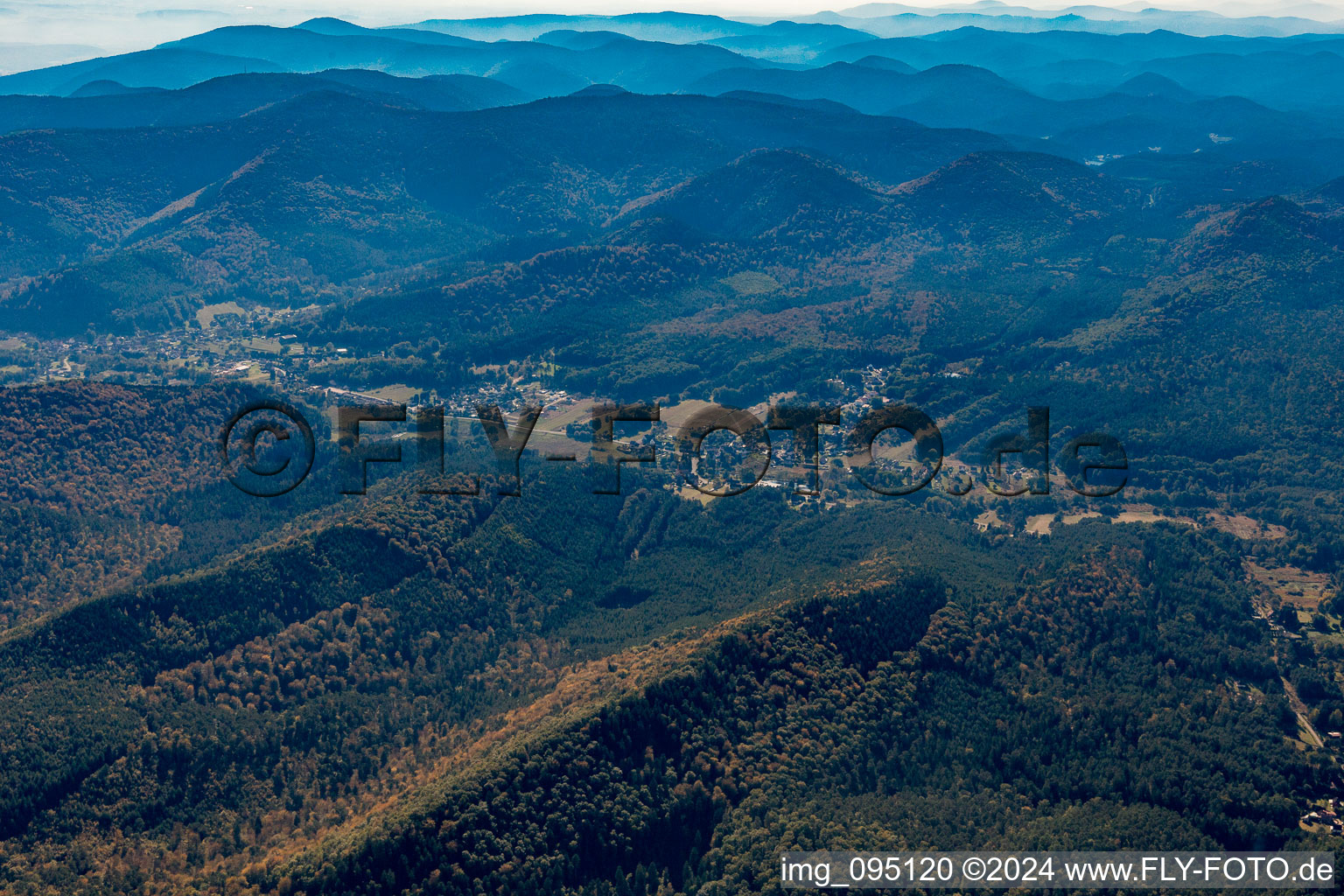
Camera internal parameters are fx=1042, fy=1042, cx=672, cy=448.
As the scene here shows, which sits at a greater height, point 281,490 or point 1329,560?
point 281,490

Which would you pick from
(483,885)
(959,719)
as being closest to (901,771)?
(959,719)

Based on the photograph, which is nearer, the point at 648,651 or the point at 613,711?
the point at 613,711

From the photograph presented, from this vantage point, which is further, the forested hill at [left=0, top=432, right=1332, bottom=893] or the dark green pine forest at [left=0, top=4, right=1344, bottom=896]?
the dark green pine forest at [left=0, top=4, right=1344, bottom=896]

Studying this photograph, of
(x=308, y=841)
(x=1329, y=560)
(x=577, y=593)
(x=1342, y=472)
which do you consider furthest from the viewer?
(x=1342, y=472)

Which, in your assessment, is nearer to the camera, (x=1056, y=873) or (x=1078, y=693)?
(x=1056, y=873)

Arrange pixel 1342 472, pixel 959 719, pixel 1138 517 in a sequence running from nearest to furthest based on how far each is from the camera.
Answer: pixel 959 719 < pixel 1138 517 < pixel 1342 472

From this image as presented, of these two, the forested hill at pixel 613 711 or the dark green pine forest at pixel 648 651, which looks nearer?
the forested hill at pixel 613 711

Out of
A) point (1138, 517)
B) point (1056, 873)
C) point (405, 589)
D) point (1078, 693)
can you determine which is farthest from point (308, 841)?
point (1138, 517)

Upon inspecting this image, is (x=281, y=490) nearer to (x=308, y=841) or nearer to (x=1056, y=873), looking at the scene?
(x=308, y=841)

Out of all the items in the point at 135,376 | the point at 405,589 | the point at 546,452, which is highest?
the point at 135,376

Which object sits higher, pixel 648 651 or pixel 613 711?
pixel 648 651
